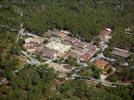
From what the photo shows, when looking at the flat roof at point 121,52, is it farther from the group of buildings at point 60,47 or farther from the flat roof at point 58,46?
the flat roof at point 58,46

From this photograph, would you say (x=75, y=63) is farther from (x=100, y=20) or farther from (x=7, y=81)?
(x=100, y=20)

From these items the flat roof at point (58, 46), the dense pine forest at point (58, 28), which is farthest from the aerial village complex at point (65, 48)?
the dense pine forest at point (58, 28)

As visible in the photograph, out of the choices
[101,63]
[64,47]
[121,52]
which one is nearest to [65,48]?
[64,47]

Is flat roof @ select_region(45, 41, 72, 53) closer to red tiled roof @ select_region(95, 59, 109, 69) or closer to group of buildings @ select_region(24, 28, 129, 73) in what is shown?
group of buildings @ select_region(24, 28, 129, 73)

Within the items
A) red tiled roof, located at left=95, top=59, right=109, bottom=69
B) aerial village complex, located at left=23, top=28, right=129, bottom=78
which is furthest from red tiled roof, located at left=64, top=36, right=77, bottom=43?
red tiled roof, located at left=95, top=59, right=109, bottom=69

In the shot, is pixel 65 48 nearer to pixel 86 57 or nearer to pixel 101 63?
pixel 86 57

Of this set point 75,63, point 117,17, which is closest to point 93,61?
point 75,63
